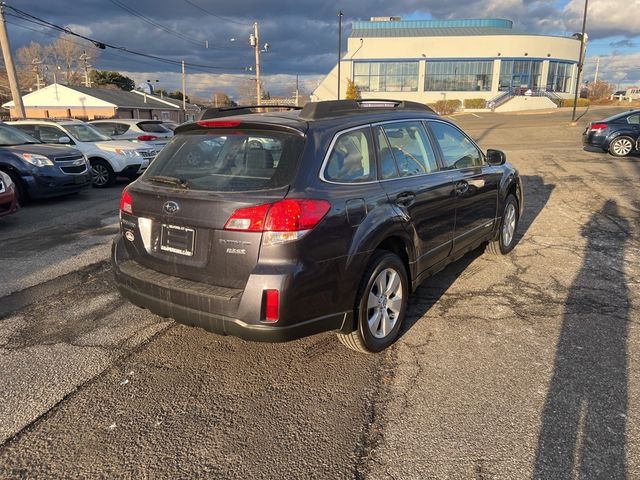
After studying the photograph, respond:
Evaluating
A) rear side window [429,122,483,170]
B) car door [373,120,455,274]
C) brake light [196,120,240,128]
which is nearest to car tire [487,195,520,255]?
rear side window [429,122,483,170]

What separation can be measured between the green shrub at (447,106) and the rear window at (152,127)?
1846 inches

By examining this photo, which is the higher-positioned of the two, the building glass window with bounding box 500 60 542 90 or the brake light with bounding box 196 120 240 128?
the building glass window with bounding box 500 60 542 90

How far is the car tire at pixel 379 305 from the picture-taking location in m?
3.36

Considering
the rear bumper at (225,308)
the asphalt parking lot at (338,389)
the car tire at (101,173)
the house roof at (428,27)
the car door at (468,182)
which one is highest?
the house roof at (428,27)

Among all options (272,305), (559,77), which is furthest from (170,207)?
(559,77)

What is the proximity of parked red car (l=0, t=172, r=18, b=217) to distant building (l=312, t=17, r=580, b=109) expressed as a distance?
65537 mm

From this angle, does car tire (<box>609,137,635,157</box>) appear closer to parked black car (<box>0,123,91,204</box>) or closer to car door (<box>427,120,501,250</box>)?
car door (<box>427,120,501,250</box>)

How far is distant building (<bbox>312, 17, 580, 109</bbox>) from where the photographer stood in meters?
69.6

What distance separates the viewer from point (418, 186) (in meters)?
3.93

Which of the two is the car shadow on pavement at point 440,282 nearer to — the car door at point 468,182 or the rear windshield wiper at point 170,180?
the car door at point 468,182

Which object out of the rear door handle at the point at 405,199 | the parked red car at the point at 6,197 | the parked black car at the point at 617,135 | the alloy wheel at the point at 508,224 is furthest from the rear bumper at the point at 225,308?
the parked black car at the point at 617,135

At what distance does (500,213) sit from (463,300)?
1.48m

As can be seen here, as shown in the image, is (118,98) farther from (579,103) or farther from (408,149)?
(408,149)

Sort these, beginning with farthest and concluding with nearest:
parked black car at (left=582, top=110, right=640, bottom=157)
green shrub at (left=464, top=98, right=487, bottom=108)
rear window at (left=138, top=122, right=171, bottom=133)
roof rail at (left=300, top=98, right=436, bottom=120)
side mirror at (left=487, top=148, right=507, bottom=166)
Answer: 1. green shrub at (left=464, top=98, right=487, bottom=108)
2. parked black car at (left=582, top=110, right=640, bottom=157)
3. rear window at (left=138, top=122, right=171, bottom=133)
4. side mirror at (left=487, top=148, right=507, bottom=166)
5. roof rail at (left=300, top=98, right=436, bottom=120)
